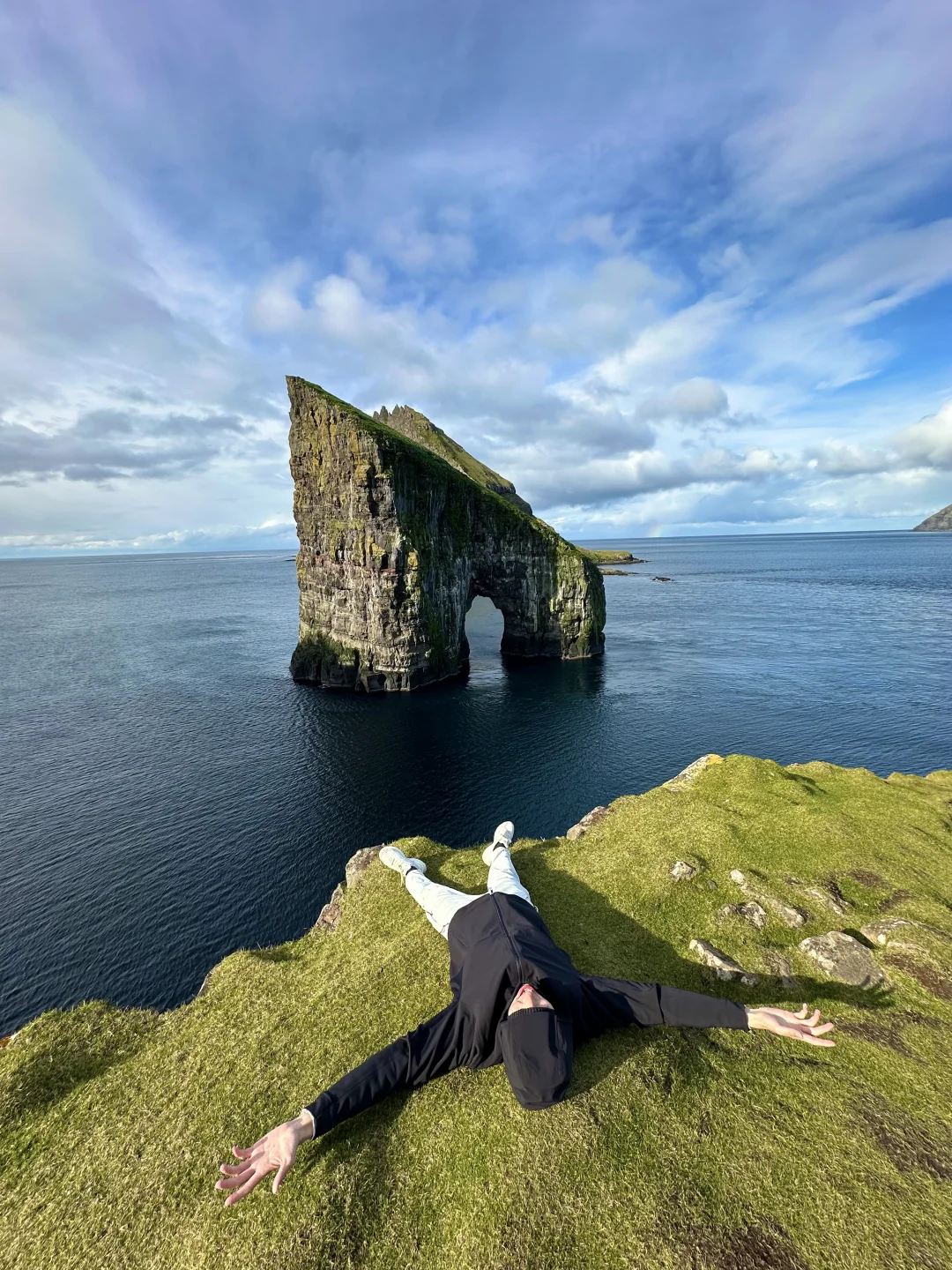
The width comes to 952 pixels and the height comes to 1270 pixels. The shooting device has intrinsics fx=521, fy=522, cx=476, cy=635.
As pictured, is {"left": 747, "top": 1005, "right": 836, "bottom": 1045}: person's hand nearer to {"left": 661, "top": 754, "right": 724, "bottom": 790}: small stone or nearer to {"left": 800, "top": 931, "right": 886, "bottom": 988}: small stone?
{"left": 800, "top": 931, "right": 886, "bottom": 988}: small stone

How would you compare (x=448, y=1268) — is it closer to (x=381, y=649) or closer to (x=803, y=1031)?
(x=803, y=1031)

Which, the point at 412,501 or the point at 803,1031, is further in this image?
the point at 412,501

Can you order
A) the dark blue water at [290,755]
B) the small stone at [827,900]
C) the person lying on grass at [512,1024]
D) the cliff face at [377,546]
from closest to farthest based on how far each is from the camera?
the person lying on grass at [512,1024] < the small stone at [827,900] < the dark blue water at [290,755] < the cliff face at [377,546]

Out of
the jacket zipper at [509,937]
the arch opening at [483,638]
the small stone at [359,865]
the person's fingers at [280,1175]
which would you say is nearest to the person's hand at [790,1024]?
the jacket zipper at [509,937]

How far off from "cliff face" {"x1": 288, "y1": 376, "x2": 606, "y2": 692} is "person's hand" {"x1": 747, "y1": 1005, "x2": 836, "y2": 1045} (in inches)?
2064

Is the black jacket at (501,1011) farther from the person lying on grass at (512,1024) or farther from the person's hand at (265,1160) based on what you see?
the person's hand at (265,1160)

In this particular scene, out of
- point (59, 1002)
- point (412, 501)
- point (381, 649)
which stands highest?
point (412, 501)

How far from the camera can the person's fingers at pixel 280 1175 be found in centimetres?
622

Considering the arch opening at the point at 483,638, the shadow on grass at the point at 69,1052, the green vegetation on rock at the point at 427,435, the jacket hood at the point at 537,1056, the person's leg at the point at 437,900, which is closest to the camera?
the jacket hood at the point at 537,1056

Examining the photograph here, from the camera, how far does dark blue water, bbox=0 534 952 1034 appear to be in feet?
80.4

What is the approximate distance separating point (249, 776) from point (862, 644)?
271ft

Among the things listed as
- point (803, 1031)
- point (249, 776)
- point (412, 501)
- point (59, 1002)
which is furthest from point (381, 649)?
point (803, 1031)

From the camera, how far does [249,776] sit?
125ft

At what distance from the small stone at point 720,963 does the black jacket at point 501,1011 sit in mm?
2546
